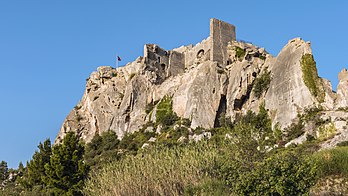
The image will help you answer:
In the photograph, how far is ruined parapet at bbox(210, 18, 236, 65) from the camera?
59812 millimetres

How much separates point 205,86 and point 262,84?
8.35 meters

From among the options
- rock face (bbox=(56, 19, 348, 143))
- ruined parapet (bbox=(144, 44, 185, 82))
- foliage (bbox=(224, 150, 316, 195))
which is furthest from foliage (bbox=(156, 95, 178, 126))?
foliage (bbox=(224, 150, 316, 195))

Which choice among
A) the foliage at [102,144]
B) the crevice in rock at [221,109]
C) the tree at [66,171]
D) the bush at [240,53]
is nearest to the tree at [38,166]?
the tree at [66,171]

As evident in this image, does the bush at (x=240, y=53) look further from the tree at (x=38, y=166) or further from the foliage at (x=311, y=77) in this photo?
the tree at (x=38, y=166)

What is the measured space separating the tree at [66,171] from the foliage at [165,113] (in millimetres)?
24550

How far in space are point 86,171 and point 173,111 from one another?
28182mm

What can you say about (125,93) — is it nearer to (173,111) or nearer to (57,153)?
(173,111)

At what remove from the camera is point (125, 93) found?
63.8 metres

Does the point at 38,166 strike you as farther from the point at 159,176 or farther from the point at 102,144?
the point at 102,144

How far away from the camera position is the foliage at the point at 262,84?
4931 cm

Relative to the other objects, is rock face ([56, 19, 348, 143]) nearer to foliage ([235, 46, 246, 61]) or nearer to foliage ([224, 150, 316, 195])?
foliage ([235, 46, 246, 61])

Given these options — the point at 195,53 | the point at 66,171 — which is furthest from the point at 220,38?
the point at 66,171

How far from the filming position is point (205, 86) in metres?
55.0

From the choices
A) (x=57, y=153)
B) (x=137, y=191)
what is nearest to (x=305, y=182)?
(x=137, y=191)
